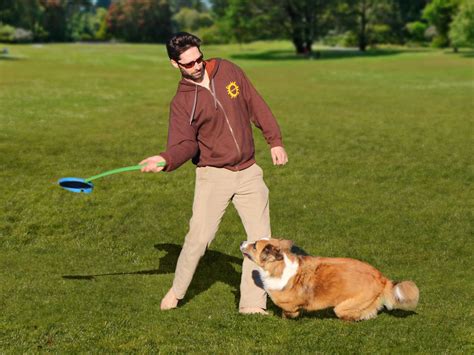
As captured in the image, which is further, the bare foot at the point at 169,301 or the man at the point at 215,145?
the bare foot at the point at 169,301

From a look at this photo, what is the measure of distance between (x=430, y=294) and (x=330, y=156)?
30.4 ft

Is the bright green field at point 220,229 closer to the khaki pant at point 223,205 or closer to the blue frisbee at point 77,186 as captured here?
the khaki pant at point 223,205

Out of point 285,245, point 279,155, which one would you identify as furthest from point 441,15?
point 285,245

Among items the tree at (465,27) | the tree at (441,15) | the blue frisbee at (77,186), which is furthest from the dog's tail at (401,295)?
the tree at (441,15)

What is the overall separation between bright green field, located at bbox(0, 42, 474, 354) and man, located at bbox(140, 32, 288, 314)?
84cm

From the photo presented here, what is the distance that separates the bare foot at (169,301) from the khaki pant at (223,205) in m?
0.42

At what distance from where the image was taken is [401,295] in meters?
6.34

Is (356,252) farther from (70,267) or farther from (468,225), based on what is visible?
(70,267)

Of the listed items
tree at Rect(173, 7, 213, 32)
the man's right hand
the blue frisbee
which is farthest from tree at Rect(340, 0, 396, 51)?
the man's right hand

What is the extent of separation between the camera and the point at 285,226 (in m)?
11.4

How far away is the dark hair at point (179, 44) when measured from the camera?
6250 millimetres

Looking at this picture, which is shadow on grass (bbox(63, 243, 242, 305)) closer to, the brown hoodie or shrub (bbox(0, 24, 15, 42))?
the brown hoodie

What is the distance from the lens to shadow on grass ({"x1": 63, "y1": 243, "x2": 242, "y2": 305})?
852 centimetres

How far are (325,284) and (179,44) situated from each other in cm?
304
